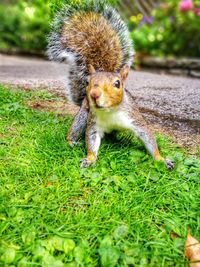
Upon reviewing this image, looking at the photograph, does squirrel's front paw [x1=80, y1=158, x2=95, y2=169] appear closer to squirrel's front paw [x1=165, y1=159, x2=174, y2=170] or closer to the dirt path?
squirrel's front paw [x1=165, y1=159, x2=174, y2=170]

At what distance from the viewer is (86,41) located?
7.82 ft

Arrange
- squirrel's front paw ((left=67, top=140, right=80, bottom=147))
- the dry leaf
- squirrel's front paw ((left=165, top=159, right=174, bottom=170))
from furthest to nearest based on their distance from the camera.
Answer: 1. squirrel's front paw ((left=67, top=140, right=80, bottom=147))
2. squirrel's front paw ((left=165, top=159, right=174, bottom=170))
3. the dry leaf

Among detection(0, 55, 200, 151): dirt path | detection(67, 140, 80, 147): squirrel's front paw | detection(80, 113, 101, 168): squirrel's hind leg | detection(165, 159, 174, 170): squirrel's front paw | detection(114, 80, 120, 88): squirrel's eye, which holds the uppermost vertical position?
detection(114, 80, 120, 88): squirrel's eye

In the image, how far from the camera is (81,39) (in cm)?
241

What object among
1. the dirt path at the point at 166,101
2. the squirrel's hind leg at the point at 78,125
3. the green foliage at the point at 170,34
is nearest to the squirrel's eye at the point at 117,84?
the squirrel's hind leg at the point at 78,125

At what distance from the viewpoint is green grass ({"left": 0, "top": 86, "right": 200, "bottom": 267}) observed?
1524mm

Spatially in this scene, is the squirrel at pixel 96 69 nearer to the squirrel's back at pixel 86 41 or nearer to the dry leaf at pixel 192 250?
the squirrel's back at pixel 86 41

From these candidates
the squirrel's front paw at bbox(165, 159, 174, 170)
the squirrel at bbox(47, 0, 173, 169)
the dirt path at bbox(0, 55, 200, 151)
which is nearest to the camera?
the squirrel at bbox(47, 0, 173, 169)

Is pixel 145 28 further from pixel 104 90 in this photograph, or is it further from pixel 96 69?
pixel 104 90

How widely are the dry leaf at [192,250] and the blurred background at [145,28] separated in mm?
3991

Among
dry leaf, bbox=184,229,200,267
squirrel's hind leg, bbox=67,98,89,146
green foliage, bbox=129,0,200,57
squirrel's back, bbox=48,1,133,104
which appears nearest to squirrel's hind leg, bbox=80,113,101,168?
squirrel's hind leg, bbox=67,98,89,146

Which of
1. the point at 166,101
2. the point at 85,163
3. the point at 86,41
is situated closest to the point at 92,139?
the point at 85,163

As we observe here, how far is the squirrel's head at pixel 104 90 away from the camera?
182 cm

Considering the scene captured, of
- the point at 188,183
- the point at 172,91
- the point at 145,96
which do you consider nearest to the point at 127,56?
the point at 188,183
